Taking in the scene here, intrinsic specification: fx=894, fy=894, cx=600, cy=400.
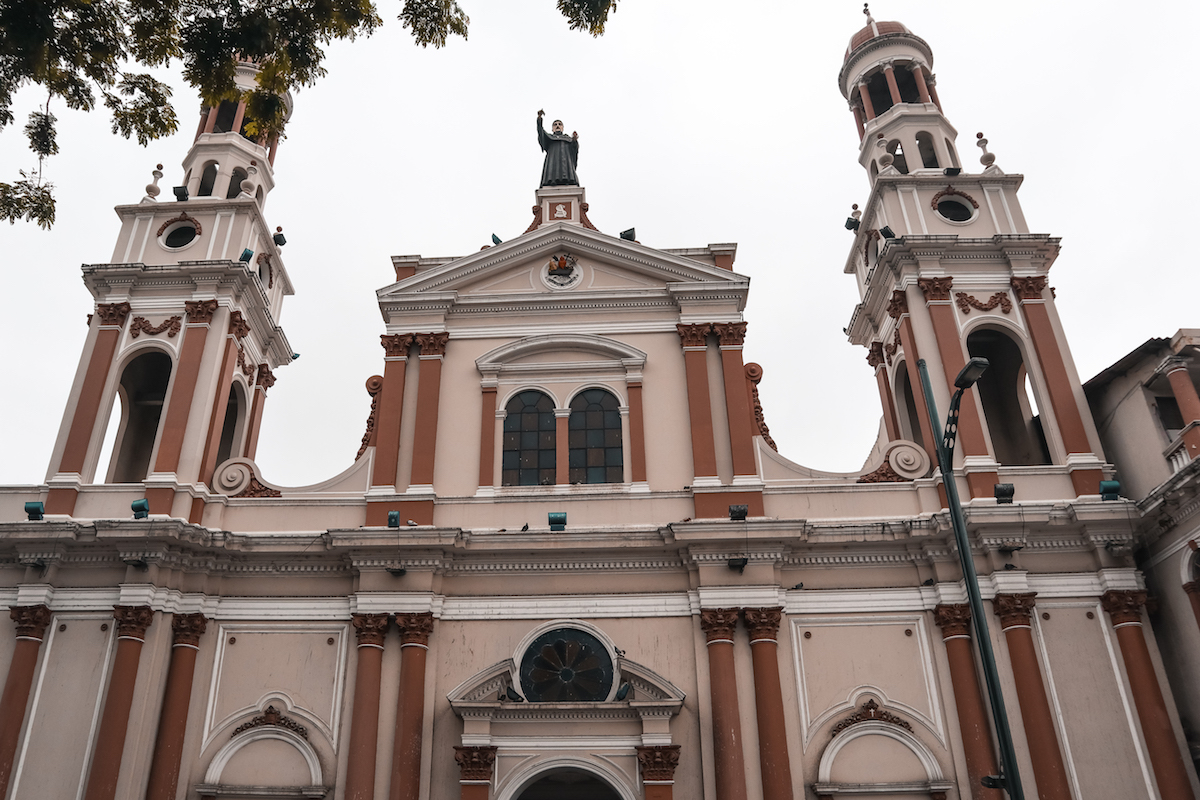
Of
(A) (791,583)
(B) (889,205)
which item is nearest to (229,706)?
(A) (791,583)

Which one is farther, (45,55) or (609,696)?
(609,696)

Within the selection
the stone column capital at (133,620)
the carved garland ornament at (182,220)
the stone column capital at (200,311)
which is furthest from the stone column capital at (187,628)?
the carved garland ornament at (182,220)

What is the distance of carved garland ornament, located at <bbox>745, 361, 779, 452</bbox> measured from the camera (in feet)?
57.1

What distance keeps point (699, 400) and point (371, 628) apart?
23.8 feet

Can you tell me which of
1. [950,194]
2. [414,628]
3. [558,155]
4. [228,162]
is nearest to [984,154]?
[950,194]

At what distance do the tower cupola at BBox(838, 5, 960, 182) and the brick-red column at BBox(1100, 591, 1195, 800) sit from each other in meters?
10.0

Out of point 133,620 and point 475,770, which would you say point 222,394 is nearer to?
point 133,620

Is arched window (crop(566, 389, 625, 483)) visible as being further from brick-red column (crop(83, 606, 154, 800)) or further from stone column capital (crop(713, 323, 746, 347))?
brick-red column (crop(83, 606, 154, 800))

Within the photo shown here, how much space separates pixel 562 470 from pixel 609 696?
4258 millimetres

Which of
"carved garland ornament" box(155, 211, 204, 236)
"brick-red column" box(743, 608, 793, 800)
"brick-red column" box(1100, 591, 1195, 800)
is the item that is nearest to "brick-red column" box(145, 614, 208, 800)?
"carved garland ornament" box(155, 211, 204, 236)

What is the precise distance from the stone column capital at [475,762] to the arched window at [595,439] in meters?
5.12

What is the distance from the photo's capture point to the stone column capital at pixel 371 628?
1513 cm

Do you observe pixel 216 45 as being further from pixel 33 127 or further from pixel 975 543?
pixel 975 543

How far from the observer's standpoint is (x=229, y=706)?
15.2 meters
